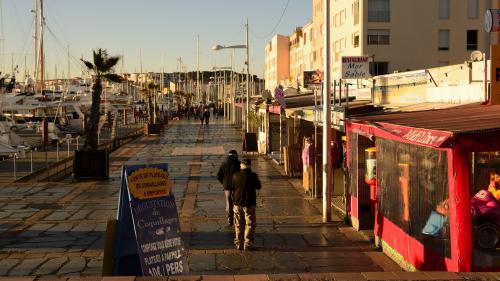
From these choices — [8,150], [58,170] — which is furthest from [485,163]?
[8,150]

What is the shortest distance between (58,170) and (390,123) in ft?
55.4

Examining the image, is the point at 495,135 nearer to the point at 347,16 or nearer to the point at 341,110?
the point at 341,110

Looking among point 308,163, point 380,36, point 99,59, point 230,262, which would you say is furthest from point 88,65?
point 380,36

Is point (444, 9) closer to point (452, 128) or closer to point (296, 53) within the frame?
point (296, 53)

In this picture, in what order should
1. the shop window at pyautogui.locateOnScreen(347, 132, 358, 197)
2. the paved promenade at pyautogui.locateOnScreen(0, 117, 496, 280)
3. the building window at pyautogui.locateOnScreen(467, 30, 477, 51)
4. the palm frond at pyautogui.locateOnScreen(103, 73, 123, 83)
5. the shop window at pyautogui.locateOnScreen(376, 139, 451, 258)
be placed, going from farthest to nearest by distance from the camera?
the building window at pyautogui.locateOnScreen(467, 30, 477, 51) → the palm frond at pyautogui.locateOnScreen(103, 73, 123, 83) → the shop window at pyautogui.locateOnScreen(347, 132, 358, 197) → the paved promenade at pyautogui.locateOnScreen(0, 117, 496, 280) → the shop window at pyautogui.locateOnScreen(376, 139, 451, 258)

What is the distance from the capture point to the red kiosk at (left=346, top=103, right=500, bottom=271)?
738cm

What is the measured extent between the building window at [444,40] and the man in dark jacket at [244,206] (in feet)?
144

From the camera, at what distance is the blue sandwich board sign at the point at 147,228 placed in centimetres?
802

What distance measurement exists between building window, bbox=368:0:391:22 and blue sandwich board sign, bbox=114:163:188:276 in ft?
147

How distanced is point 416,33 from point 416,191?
1760 inches

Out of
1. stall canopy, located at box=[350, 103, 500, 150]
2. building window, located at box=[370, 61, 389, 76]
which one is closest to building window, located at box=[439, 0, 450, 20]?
building window, located at box=[370, 61, 389, 76]

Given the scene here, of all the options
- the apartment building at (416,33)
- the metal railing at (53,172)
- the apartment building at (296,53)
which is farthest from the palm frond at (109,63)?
the apartment building at (296,53)

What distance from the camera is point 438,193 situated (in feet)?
25.9

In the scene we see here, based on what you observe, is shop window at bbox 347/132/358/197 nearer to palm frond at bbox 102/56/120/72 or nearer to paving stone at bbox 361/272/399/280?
paving stone at bbox 361/272/399/280
